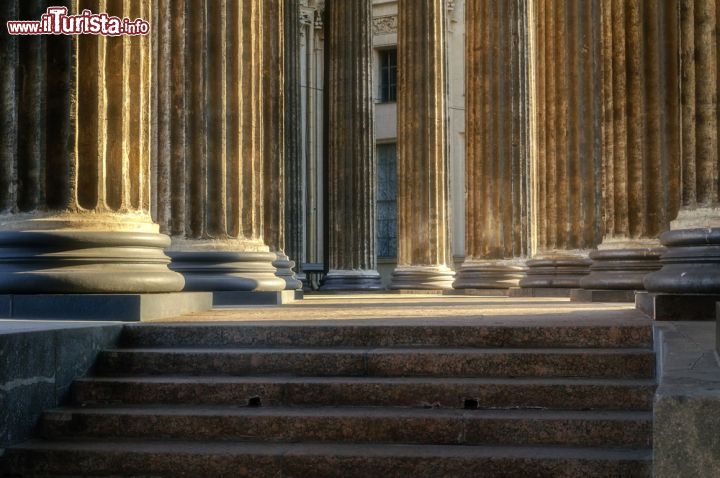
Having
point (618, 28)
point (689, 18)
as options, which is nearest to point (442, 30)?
point (618, 28)

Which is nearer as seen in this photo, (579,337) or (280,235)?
(579,337)

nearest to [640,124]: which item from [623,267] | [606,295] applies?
[623,267]

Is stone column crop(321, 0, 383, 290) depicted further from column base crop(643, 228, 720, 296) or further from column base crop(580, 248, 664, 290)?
column base crop(643, 228, 720, 296)

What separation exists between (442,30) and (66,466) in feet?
75.3

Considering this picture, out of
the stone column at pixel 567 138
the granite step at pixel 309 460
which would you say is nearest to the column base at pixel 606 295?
the stone column at pixel 567 138

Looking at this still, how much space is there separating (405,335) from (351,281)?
22.2 meters

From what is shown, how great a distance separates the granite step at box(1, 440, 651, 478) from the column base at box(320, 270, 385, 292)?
75.7ft

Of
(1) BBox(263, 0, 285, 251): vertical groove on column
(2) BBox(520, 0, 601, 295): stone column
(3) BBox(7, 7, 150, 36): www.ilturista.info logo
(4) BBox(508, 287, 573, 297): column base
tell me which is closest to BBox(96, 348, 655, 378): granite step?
(3) BBox(7, 7, 150, 36): www.ilturista.info logo

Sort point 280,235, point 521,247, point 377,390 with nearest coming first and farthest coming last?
point 377,390 < point 280,235 < point 521,247

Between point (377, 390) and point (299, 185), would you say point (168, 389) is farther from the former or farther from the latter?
point (299, 185)

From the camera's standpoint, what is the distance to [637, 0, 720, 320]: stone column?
9656mm

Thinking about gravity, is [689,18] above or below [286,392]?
above

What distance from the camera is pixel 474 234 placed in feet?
82.7

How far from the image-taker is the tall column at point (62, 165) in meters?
9.62
